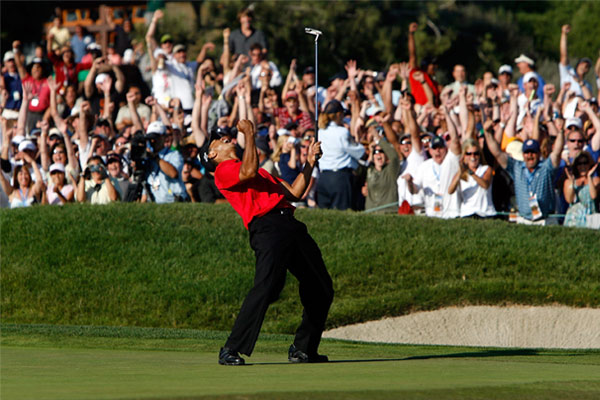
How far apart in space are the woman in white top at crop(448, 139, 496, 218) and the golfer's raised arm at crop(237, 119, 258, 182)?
24.7 ft

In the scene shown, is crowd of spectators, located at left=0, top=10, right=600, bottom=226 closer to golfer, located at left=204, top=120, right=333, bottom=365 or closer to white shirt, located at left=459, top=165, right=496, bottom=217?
white shirt, located at left=459, top=165, right=496, bottom=217

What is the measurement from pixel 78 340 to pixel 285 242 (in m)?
3.67

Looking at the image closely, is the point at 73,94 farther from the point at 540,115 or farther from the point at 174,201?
the point at 540,115

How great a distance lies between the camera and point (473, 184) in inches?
574

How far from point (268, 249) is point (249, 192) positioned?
0.44 m

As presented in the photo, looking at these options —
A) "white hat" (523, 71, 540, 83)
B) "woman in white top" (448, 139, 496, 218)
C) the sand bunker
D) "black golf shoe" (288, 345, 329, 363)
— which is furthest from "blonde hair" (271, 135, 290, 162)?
"black golf shoe" (288, 345, 329, 363)

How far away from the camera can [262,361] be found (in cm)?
798

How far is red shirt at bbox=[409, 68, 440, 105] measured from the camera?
58.7 ft

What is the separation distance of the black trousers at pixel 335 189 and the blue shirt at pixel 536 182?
242 centimetres

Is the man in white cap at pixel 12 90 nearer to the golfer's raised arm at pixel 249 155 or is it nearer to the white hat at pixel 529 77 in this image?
the white hat at pixel 529 77

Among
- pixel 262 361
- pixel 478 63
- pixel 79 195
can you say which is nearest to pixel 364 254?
pixel 79 195

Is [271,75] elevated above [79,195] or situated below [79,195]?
above

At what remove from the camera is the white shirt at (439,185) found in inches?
571

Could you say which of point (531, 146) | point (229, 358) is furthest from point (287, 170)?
point (229, 358)
